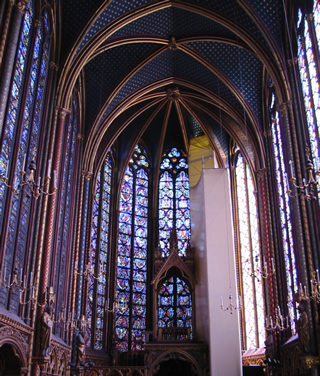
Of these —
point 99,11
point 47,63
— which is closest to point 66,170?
point 47,63

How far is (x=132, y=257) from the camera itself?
82.4 feet

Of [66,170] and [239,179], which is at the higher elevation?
[239,179]

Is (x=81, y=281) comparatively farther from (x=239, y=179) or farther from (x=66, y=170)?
(x=239, y=179)

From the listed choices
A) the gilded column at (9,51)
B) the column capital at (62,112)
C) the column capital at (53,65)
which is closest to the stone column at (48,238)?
the column capital at (62,112)

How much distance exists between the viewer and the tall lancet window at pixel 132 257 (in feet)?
76.6

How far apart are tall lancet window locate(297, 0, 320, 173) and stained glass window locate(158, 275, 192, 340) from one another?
1077 centimetres

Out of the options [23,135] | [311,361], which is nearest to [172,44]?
[23,135]

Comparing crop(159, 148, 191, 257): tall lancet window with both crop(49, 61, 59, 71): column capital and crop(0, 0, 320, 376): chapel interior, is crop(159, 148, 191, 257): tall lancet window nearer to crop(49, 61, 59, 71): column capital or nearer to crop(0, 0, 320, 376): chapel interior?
crop(0, 0, 320, 376): chapel interior

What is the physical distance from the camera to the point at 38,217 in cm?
1492

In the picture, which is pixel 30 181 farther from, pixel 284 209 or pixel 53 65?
pixel 284 209

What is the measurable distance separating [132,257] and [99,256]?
2609 millimetres

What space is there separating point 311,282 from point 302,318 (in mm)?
1173

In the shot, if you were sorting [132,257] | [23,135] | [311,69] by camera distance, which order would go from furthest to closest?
[132,257] < [311,69] < [23,135]

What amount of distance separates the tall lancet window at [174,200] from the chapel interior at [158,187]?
84 mm
